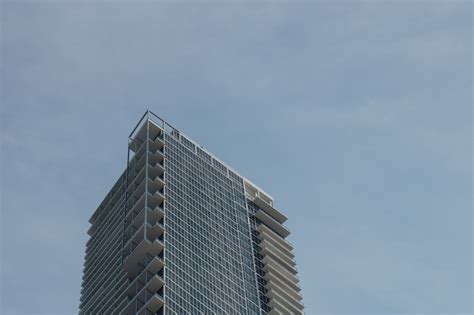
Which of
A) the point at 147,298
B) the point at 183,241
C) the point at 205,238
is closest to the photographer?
the point at 147,298

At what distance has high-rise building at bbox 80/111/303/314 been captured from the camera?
132m

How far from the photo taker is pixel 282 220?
17112cm

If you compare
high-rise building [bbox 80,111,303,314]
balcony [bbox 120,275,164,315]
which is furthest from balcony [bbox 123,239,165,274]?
balcony [bbox 120,275,164,315]

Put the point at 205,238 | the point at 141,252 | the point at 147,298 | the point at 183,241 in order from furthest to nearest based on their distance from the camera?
the point at 205,238 < the point at 183,241 < the point at 141,252 < the point at 147,298

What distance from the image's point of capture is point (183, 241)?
13925 centimetres

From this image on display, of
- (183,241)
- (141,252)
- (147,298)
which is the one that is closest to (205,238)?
(183,241)

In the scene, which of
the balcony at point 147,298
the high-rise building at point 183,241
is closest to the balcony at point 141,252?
the high-rise building at point 183,241

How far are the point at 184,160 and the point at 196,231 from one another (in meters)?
19.0

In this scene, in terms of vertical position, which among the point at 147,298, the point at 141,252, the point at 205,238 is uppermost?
the point at 205,238

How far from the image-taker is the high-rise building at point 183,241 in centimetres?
13225

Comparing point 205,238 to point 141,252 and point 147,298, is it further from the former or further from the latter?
point 147,298

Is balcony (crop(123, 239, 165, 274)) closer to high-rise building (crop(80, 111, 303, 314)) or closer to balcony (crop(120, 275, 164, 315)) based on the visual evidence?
high-rise building (crop(80, 111, 303, 314))

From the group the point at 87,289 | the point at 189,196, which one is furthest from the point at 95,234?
the point at 189,196

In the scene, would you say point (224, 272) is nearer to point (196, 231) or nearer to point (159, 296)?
point (196, 231)
